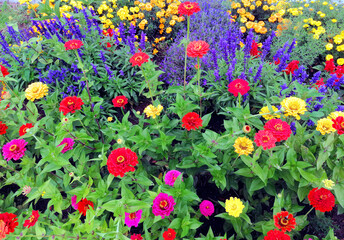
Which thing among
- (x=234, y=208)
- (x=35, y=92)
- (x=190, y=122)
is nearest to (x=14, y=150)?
(x=35, y=92)

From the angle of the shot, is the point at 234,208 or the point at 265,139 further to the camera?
the point at 234,208

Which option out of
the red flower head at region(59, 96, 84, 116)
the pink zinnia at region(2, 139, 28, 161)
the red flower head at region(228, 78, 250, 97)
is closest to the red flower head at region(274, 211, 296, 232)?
the red flower head at region(228, 78, 250, 97)

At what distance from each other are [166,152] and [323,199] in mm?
1363

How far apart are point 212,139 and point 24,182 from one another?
1.72m

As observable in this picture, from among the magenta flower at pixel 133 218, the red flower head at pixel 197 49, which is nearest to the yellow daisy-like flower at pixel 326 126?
the red flower head at pixel 197 49

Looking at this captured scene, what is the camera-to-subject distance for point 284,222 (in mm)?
1544

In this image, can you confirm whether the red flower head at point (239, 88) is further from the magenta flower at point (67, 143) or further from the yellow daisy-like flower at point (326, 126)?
the magenta flower at point (67, 143)

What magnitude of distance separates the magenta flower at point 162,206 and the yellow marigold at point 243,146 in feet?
1.95

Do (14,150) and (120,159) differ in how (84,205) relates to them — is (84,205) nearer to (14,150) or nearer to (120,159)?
(120,159)

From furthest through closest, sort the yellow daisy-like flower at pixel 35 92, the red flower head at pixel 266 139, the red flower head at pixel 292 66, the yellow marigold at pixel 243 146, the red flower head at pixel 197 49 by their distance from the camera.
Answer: the red flower head at pixel 292 66, the yellow daisy-like flower at pixel 35 92, the red flower head at pixel 197 49, the yellow marigold at pixel 243 146, the red flower head at pixel 266 139

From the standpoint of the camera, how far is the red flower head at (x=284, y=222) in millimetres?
1534

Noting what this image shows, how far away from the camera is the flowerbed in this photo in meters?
1.63

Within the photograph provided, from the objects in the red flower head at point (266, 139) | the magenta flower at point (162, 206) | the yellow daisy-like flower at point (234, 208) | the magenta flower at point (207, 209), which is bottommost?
the magenta flower at point (207, 209)

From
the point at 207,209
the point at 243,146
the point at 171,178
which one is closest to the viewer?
the point at 243,146
